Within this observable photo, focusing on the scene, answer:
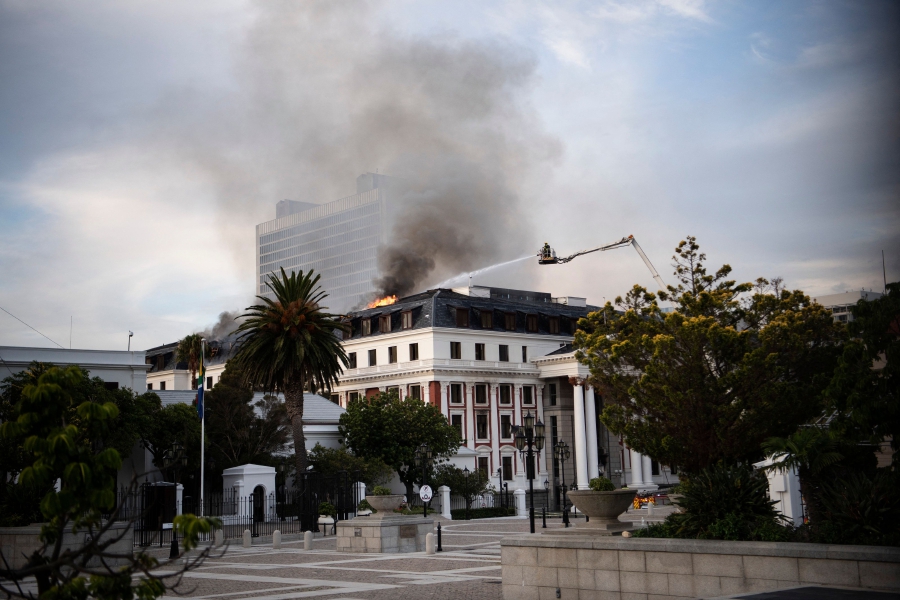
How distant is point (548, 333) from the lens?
91.0 m

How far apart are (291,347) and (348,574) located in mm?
27746

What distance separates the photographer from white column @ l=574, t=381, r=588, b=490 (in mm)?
82562

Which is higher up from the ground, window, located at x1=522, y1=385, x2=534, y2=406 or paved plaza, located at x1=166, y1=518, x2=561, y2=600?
window, located at x1=522, y1=385, x2=534, y2=406

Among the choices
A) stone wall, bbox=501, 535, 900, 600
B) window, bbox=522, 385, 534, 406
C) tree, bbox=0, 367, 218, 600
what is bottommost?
stone wall, bbox=501, 535, 900, 600

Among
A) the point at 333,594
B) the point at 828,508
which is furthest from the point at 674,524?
the point at 333,594

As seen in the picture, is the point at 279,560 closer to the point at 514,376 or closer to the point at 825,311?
the point at 825,311

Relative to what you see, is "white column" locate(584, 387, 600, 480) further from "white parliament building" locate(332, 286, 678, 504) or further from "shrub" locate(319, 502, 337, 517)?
"shrub" locate(319, 502, 337, 517)

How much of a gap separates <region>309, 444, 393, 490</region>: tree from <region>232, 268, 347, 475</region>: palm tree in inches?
254

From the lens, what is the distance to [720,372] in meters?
33.0

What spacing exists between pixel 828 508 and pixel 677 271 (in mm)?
21427

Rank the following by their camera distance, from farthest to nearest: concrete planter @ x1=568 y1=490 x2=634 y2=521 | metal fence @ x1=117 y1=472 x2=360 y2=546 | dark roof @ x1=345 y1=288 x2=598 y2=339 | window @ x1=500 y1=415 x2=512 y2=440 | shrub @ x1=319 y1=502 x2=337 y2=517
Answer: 1. window @ x1=500 y1=415 x2=512 y2=440
2. dark roof @ x1=345 y1=288 x2=598 y2=339
3. shrub @ x1=319 y1=502 x2=337 y2=517
4. metal fence @ x1=117 y1=472 x2=360 y2=546
5. concrete planter @ x1=568 y1=490 x2=634 y2=521

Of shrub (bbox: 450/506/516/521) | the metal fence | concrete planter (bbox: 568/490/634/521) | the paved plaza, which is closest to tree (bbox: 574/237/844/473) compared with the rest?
the paved plaza

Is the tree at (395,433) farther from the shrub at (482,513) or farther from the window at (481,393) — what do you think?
the window at (481,393)

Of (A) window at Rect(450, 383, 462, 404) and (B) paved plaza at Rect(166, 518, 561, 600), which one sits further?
(A) window at Rect(450, 383, 462, 404)
